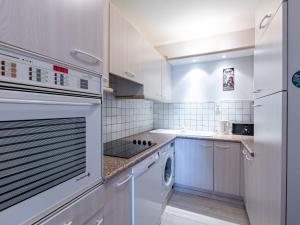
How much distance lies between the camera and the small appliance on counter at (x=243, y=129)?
2361 millimetres

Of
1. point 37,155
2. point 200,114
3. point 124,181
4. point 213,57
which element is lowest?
point 124,181

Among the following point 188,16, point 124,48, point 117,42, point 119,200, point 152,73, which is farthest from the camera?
point 152,73

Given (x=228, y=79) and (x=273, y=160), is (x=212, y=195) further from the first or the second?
(x=228, y=79)

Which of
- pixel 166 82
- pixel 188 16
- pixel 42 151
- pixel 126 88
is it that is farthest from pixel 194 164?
pixel 42 151

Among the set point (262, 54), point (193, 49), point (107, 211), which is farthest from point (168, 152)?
point (193, 49)

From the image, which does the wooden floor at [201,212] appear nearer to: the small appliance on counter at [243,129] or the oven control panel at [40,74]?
the small appliance on counter at [243,129]

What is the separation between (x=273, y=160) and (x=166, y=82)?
196 cm

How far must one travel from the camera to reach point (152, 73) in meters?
2.08

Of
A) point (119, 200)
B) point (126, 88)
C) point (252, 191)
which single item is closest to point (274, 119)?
point (252, 191)

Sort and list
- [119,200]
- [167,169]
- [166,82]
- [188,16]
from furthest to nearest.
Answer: [166,82] < [167,169] < [188,16] < [119,200]

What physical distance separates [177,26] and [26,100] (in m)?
2.15

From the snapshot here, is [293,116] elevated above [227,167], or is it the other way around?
[293,116]

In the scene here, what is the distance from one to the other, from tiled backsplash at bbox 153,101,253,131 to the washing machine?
71cm

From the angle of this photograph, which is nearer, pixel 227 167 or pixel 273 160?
pixel 273 160
